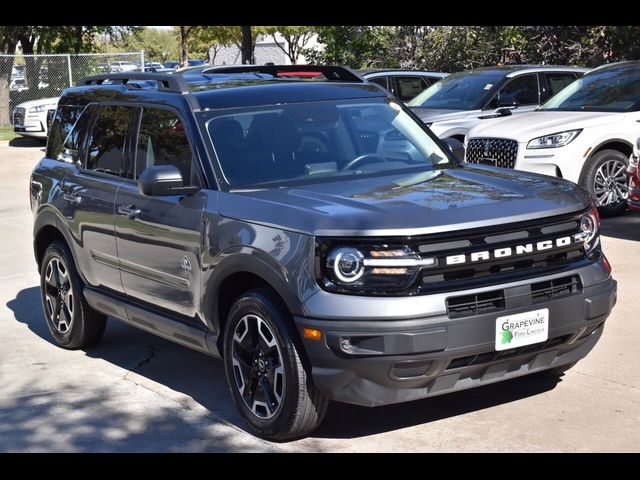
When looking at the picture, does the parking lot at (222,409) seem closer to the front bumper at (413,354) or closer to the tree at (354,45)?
the front bumper at (413,354)

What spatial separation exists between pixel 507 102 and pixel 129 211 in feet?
30.8

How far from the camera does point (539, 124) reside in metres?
12.1

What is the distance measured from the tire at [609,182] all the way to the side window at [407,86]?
6738 millimetres

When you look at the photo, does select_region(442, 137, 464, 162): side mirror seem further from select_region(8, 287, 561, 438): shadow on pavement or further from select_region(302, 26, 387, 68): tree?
select_region(302, 26, 387, 68): tree

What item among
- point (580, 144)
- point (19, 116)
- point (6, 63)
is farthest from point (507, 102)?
point (6, 63)

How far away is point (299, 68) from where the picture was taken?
7.48 metres

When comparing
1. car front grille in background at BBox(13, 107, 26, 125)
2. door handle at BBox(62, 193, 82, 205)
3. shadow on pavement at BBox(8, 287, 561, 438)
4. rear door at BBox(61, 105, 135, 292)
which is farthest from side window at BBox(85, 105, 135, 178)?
car front grille in background at BBox(13, 107, 26, 125)

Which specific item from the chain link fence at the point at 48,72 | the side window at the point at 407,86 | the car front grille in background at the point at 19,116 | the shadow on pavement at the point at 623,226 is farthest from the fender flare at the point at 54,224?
the chain link fence at the point at 48,72

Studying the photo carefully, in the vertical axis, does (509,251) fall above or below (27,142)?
above

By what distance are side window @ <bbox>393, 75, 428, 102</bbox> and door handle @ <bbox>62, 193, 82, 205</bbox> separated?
37.7ft

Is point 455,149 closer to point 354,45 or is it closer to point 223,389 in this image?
point 223,389

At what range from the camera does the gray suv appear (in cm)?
504

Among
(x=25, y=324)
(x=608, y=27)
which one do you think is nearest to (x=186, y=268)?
(x=25, y=324)
